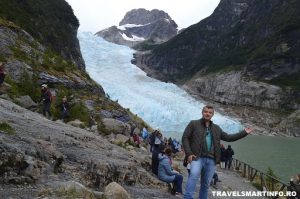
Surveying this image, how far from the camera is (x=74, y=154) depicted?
541 inches

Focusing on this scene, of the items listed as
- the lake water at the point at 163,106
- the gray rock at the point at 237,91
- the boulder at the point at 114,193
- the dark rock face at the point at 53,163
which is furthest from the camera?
the gray rock at the point at 237,91

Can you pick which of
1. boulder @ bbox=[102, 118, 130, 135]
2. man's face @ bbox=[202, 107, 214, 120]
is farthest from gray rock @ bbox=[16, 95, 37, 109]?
man's face @ bbox=[202, 107, 214, 120]

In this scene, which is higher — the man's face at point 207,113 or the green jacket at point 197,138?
the man's face at point 207,113

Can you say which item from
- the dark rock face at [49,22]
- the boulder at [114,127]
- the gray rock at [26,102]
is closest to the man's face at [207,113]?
the gray rock at [26,102]

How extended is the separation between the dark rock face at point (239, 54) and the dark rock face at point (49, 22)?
6266 centimetres

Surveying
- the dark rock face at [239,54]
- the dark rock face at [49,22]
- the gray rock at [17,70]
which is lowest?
the gray rock at [17,70]

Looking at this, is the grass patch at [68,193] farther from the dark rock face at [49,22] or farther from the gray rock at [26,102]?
the dark rock face at [49,22]

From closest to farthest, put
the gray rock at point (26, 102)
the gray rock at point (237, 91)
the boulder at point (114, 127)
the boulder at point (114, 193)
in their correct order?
1. the boulder at point (114, 193)
2. the gray rock at point (26, 102)
3. the boulder at point (114, 127)
4. the gray rock at point (237, 91)

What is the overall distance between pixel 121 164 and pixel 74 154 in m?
1.43

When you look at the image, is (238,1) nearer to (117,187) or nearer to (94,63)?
(94,63)

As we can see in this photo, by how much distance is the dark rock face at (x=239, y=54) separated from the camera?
12825 cm

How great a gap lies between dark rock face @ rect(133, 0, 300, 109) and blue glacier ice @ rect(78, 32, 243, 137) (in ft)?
63.6

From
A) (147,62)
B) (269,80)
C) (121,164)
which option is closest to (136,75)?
(269,80)

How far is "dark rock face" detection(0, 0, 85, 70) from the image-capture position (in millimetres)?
45281
